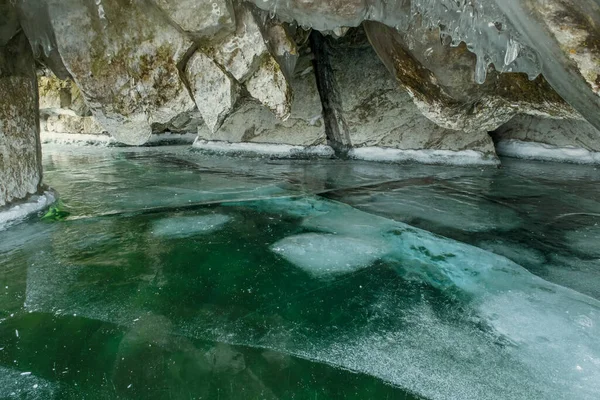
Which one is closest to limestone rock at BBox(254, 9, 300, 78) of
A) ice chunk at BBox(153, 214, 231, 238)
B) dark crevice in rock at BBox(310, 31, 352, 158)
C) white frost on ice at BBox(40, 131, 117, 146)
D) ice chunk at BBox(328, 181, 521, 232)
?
ice chunk at BBox(328, 181, 521, 232)

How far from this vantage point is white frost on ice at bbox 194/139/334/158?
31.8 feet

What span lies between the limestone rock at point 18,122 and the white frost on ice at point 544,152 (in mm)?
9215

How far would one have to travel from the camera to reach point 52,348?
2543 mm

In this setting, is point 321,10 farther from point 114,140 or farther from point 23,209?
point 114,140

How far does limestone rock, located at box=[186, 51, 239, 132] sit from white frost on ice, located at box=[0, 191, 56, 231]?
2.24 meters

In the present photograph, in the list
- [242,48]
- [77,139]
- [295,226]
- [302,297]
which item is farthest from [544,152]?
[77,139]

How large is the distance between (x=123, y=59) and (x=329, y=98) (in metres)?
5.41

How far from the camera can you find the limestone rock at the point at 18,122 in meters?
4.59

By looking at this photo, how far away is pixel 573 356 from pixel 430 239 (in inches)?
76.9

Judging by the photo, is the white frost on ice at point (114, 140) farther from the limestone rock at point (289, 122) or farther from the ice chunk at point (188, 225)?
the ice chunk at point (188, 225)

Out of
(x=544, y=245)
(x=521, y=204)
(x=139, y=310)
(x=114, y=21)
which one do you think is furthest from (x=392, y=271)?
(x=114, y=21)

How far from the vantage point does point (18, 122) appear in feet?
15.6

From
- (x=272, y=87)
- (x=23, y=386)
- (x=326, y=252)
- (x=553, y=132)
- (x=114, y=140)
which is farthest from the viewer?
(x=114, y=140)

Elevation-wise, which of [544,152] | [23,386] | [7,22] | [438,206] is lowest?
[23,386]
